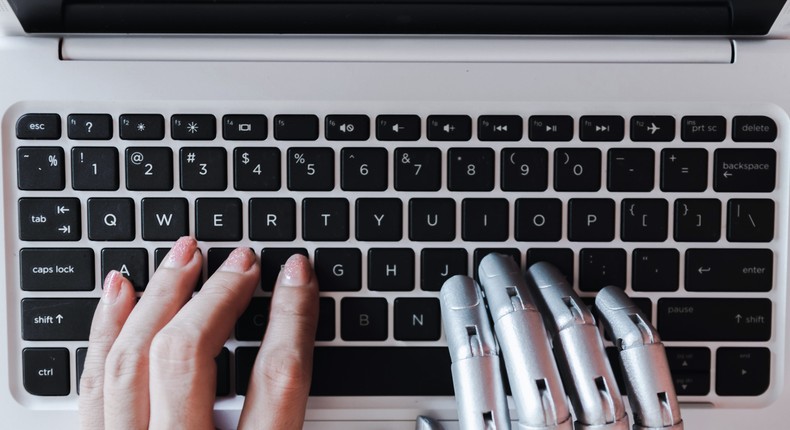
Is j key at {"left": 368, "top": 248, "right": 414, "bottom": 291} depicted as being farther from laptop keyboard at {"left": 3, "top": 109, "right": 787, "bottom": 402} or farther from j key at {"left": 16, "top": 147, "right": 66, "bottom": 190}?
j key at {"left": 16, "top": 147, "right": 66, "bottom": 190}

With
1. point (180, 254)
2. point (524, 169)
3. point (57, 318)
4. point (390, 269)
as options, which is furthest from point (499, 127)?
point (57, 318)

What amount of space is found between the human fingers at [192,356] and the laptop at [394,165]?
0.12 ft

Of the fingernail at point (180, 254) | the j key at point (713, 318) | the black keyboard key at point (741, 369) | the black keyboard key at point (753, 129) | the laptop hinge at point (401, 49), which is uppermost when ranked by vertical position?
the laptop hinge at point (401, 49)

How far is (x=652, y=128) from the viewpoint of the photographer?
18.1 inches

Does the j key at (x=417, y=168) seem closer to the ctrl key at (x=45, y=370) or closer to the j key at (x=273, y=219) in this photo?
the j key at (x=273, y=219)

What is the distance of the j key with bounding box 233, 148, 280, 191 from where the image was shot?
452mm

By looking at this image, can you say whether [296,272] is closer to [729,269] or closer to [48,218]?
[48,218]

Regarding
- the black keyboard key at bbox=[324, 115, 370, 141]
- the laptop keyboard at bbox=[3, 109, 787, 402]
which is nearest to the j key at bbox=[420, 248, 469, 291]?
the laptop keyboard at bbox=[3, 109, 787, 402]

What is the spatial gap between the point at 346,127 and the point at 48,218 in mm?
241

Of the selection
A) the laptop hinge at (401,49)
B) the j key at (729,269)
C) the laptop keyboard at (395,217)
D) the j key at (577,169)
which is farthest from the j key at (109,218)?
the j key at (729,269)

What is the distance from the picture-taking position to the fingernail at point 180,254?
17.7 inches

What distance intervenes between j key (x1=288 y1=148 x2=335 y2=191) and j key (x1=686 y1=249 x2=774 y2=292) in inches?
11.4

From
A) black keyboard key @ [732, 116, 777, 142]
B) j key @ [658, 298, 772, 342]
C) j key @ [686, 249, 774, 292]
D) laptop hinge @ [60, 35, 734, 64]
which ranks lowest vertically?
j key @ [658, 298, 772, 342]
